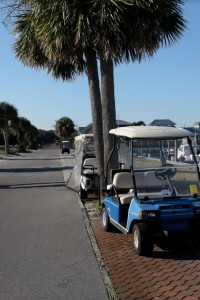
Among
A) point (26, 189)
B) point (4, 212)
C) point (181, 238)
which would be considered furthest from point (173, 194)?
point (26, 189)

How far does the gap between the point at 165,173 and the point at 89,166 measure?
6.97 metres

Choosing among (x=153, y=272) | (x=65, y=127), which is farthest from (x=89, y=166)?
(x=65, y=127)

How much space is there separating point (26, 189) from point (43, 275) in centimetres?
1147

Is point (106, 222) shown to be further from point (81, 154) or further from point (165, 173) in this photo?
point (81, 154)

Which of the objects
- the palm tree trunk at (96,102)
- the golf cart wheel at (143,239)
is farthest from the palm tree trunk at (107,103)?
the golf cart wheel at (143,239)

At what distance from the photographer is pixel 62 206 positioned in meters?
12.2

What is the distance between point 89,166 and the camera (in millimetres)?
14500

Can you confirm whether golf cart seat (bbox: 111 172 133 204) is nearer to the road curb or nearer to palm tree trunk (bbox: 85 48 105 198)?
the road curb

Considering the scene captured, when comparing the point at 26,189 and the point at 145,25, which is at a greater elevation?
the point at 145,25

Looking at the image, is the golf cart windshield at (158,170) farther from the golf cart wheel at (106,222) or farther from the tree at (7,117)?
the tree at (7,117)

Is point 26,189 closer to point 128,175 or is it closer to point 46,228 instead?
point 46,228

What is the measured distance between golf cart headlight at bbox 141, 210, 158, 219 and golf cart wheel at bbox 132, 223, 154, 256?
0.56 ft

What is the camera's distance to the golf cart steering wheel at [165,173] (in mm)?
7610

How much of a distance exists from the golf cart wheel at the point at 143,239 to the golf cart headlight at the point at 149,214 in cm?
17
